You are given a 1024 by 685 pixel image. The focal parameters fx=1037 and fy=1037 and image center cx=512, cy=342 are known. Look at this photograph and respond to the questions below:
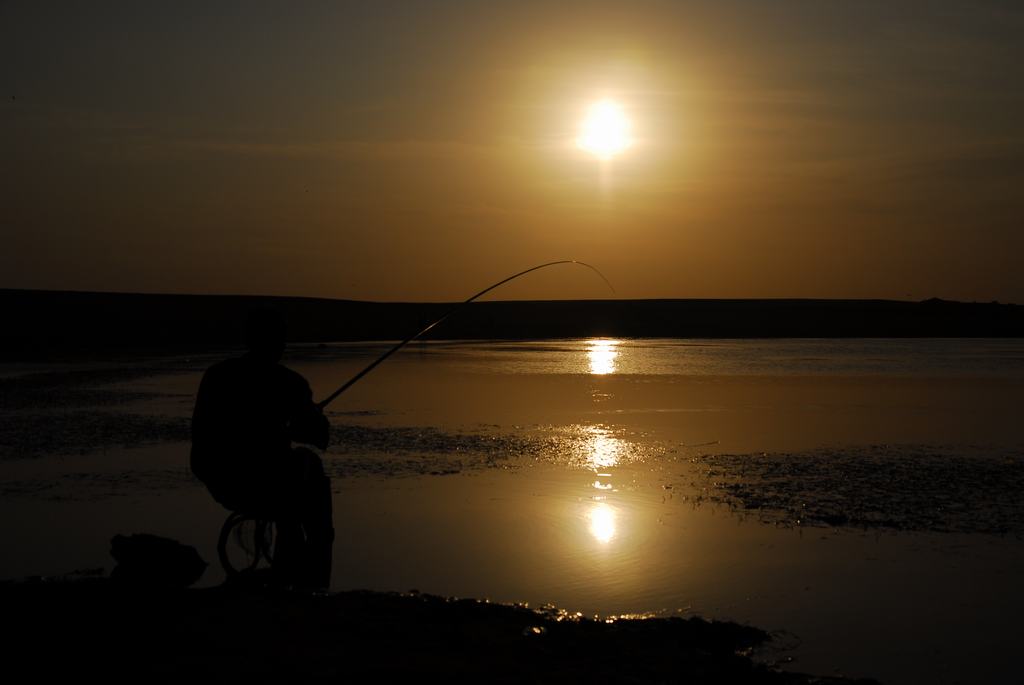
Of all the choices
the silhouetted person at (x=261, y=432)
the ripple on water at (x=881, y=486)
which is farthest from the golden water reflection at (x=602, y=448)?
the silhouetted person at (x=261, y=432)

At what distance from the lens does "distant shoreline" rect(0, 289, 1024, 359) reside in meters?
69.6

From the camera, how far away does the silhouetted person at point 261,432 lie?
5.95 meters

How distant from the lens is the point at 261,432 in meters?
5.98

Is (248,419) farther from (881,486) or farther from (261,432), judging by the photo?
(881,486)

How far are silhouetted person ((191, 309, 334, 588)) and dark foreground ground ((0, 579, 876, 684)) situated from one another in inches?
21.9

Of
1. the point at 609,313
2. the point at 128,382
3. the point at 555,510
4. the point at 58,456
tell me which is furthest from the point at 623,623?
the point at 609,313

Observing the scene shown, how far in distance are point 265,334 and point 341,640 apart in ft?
5.99

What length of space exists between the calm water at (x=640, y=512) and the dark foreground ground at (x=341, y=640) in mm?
880

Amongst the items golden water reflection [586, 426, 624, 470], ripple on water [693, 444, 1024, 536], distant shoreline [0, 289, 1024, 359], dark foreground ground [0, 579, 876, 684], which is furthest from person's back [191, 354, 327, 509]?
distant shoreline [0, 289, 1024, 359]

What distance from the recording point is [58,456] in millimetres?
14359

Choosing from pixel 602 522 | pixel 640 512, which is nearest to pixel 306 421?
pixel 602 522

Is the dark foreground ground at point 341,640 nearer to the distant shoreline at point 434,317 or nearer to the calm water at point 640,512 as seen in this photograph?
the calm water at point 640,512

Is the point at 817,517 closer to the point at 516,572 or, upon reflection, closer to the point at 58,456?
the point at 516,572

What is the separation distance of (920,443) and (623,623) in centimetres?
1114
